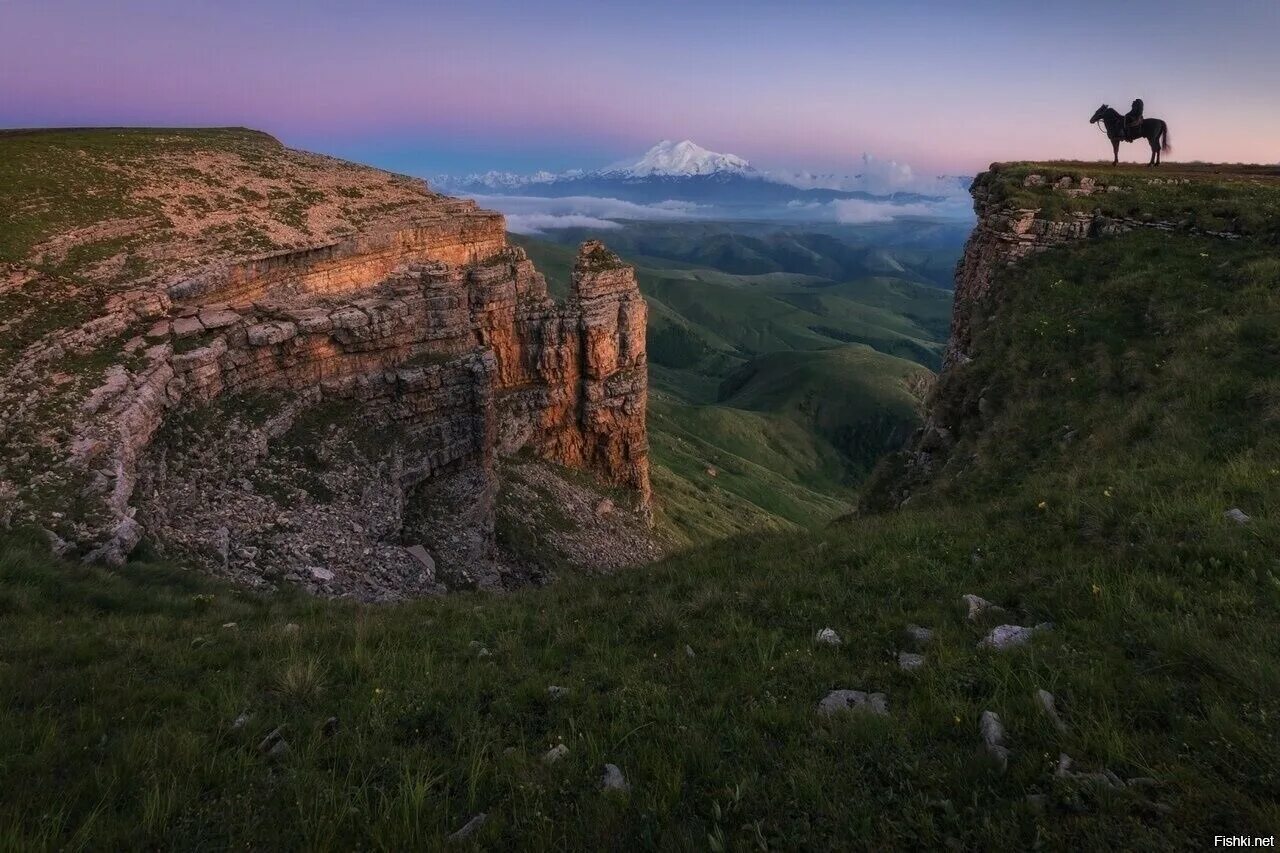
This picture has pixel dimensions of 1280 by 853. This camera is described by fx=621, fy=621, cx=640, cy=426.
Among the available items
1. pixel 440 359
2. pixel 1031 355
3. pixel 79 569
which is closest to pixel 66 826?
pixel 79 569

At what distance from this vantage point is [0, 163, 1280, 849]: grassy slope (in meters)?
5.45

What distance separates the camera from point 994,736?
6.20 m

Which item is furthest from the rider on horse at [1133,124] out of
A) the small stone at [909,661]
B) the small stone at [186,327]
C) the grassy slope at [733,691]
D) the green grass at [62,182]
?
the green grass at [62,182]

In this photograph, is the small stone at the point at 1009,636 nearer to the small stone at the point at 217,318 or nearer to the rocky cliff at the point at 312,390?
the rocky cliff at the point at 312,390

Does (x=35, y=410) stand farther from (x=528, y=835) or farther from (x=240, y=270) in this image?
(x=528, y=835)

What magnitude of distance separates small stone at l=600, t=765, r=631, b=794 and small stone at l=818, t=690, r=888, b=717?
2.42 m

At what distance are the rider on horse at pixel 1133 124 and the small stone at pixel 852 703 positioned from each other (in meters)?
45.5

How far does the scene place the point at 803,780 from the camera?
591 cm

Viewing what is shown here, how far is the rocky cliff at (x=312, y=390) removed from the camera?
19656mm

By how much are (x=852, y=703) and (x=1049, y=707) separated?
6.64 feet

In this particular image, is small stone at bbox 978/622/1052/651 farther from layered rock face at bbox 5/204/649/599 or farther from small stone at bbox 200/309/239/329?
small stone at bbox 200/309/239/329

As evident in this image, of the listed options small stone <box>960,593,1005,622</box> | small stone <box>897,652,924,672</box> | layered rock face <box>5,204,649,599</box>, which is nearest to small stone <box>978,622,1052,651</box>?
small stone <box>960,593,1005,622</box>

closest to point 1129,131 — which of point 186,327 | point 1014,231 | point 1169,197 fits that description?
point 1169,197

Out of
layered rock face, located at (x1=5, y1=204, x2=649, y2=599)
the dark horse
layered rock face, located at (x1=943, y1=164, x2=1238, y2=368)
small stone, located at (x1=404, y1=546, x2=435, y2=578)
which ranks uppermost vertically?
the dark horse
